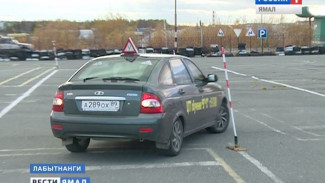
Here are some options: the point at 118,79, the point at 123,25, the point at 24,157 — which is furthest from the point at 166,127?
the point at 123,25

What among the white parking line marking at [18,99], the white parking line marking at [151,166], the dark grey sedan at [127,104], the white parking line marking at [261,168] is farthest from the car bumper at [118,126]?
the white parking line marking at [18,99]

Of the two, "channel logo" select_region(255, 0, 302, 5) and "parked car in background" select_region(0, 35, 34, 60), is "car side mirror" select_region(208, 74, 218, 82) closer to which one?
"channel logo" select_region(255, 0, 302, 5)

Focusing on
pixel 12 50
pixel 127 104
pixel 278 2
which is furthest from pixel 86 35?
pixel 127 104

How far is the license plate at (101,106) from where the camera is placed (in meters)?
5.92

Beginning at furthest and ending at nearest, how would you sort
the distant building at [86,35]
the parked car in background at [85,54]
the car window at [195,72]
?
the distant building at [86,35] → the parked car in background at [85,54] → the car window at [195,72]

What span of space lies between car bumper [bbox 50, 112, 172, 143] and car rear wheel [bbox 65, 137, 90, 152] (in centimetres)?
46

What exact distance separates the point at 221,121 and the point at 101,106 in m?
3.02

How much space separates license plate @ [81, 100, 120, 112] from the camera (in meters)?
5.92

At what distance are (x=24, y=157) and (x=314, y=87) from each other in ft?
39.6

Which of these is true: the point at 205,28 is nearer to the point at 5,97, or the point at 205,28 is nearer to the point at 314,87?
the point at 314,87

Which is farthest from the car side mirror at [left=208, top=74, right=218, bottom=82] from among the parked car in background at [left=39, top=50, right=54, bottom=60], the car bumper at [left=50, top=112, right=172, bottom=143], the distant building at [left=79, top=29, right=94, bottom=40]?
the distant building at [left=79, top=29, right=94, bottom=40]

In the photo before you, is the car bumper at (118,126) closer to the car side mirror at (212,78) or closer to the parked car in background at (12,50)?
the car side mirror at (212,78)

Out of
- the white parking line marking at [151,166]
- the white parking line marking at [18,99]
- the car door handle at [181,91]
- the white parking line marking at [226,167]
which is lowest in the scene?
the white parking line marking at [226,167]

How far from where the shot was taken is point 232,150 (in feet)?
22.1
